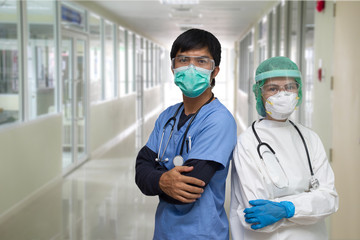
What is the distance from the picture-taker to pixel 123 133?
1092 centimetres

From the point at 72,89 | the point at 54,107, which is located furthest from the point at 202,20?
the point at 54,107

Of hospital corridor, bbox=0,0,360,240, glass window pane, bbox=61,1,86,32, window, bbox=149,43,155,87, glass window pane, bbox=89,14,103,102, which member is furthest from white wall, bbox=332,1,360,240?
window, bbox=149,43,155,87

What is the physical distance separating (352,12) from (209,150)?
7.76 feet

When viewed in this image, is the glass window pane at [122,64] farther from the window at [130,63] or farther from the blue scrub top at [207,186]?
the blue scrub top at [207,186]

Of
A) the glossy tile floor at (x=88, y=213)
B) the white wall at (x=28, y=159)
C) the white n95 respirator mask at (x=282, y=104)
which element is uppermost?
the white n95 respirator mask at (x=282, y=104)

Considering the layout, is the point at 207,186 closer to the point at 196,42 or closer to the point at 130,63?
the point at 196,42

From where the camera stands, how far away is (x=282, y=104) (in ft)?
5.41

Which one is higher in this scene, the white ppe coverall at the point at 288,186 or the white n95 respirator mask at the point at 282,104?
the white n95 respirator mask at the point at 282,104

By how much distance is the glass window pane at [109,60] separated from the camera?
9773 mm

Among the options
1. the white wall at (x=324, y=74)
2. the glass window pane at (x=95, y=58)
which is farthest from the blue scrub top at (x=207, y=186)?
the glass window pane at (x=95, y=58)

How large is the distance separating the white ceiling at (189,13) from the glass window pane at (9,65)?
11.6 feet

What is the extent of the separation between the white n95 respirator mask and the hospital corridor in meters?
0.03

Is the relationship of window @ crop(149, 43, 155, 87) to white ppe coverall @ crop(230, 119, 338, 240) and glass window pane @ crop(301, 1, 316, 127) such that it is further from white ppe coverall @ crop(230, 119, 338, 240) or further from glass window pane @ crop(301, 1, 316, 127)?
white ppe coverall @ crop(230, 119, 338, 240)

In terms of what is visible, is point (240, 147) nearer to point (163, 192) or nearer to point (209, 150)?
point (209, 150)
